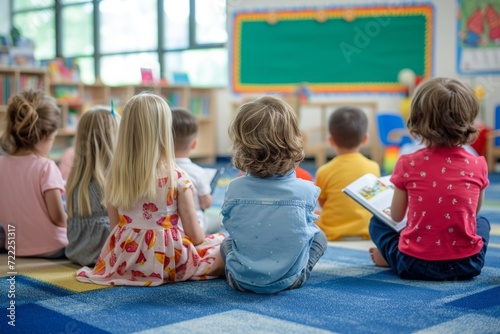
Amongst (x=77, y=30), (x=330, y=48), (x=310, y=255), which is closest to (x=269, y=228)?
(x=310, y=255)

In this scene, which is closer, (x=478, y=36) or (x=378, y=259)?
(x=378, y=259)

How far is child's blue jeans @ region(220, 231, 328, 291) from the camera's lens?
1.68m

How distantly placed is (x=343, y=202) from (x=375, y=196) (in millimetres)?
559

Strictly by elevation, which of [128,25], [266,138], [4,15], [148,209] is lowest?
[148,209]

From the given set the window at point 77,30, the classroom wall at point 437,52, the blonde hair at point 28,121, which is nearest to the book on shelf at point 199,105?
the classroom wall at point 437,52

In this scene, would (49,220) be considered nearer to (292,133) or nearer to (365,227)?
(292,133)

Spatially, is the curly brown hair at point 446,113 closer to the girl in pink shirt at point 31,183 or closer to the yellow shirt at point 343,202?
the yellow shirt at point 343,202

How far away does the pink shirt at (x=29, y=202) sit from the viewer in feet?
7.06

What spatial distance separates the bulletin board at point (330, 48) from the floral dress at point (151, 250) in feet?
17.0

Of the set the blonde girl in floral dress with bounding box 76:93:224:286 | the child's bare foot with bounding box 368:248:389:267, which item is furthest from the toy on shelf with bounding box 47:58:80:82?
the child's bare foot with bounding box 368:248:389:267

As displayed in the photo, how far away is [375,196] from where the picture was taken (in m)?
2.02

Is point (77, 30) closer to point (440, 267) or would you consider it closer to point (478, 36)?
point (478, 36)

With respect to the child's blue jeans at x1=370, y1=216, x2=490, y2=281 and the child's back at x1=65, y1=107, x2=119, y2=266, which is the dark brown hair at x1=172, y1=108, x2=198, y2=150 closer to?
the child's back at x1=65, y1=107, x2=119, y2=266

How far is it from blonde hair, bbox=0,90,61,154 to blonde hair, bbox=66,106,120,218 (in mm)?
197
